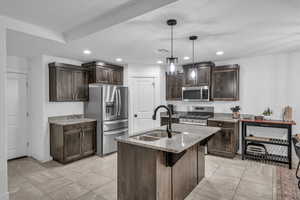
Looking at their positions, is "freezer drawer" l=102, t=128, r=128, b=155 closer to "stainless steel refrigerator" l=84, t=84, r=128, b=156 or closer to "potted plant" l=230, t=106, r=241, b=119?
"stainless steel refrigerator" l=84, t=84, r=128, b=156

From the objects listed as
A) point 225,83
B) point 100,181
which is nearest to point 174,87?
point 225,83

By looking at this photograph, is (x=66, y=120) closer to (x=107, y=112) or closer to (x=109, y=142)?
(x=107, y=112)

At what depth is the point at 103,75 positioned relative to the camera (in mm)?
4566

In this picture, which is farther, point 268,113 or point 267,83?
point 267,83

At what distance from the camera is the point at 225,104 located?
15.3 ft

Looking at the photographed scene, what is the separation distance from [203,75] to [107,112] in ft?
9.20

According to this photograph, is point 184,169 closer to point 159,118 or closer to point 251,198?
point 251,198

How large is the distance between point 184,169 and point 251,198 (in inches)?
43.3

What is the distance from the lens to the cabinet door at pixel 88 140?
410cm

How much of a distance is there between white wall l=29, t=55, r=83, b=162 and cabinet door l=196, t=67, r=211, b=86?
11.9 feet

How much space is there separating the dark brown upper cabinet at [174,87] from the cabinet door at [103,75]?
1.89m

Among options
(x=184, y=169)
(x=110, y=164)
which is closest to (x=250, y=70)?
(x=184, y=169)

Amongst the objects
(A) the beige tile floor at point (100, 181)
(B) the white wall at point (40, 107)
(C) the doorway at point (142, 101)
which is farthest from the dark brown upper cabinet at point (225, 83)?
(B) the white wall at point (40, 107)

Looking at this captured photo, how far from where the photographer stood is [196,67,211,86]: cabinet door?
15.0 feet
